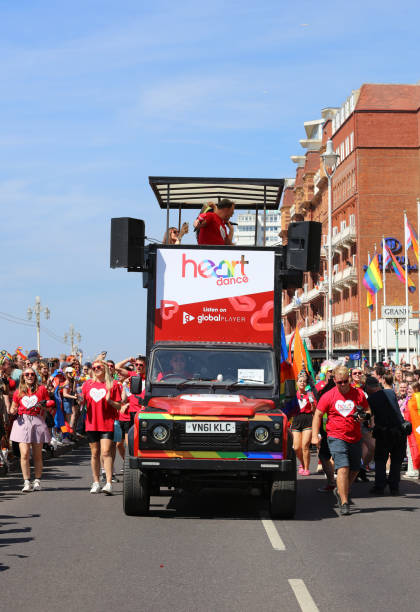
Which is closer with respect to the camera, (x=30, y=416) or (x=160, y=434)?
(x=160, y=434)

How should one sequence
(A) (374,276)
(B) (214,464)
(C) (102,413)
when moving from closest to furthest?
(B) (214,464)
(C) (102,413)
(A) (374,276)

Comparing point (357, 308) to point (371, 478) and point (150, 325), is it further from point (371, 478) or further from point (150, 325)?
point (150, 325)

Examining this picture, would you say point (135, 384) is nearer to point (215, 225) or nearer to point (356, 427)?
point (356, 427)

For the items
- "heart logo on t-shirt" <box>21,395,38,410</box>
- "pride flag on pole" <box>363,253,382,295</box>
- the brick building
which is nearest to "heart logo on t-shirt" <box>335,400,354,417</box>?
"heart logo on t-shirt" <box>21,395,38,410</box>

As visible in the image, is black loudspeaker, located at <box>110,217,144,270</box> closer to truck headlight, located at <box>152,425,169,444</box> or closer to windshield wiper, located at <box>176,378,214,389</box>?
windshield wiper, located at <box>176,378,214,389</box>

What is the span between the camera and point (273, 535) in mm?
10898

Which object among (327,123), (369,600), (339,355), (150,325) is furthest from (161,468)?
(327,123)

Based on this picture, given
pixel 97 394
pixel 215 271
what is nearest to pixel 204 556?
pixel 215 271

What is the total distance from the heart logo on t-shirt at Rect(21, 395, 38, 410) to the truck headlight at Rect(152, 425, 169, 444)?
13.6 ft

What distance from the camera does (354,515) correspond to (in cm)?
1301

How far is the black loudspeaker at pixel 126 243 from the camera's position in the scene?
1397cm

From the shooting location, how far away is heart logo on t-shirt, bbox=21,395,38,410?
15805 mm

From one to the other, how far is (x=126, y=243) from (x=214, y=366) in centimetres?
206

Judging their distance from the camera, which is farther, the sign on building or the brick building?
the brick building
